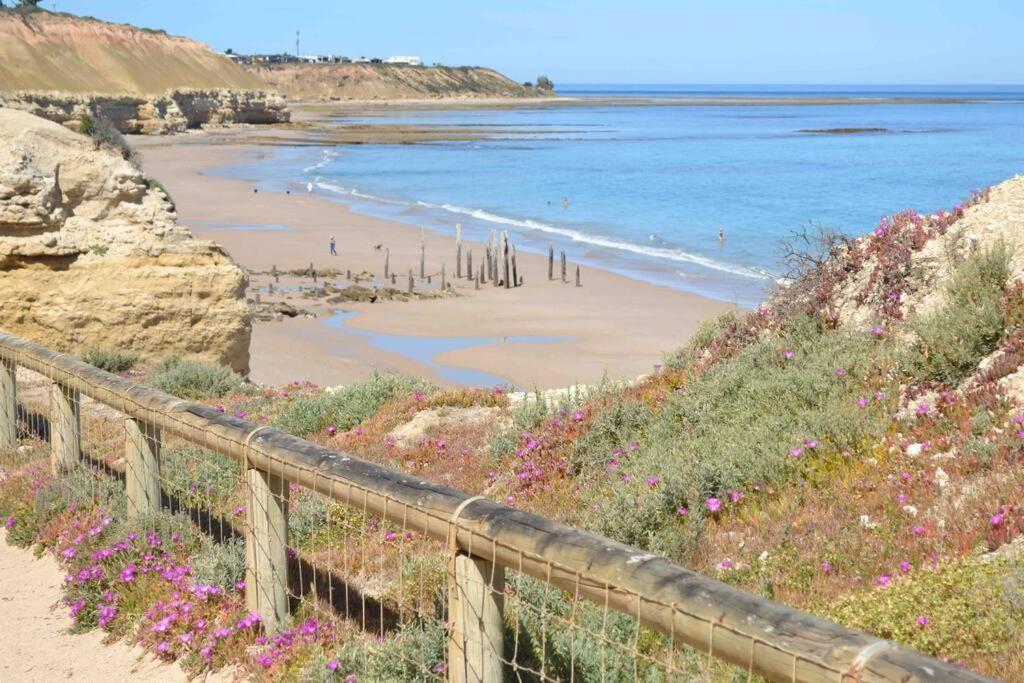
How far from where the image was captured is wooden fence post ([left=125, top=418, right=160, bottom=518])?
6191 millimetres

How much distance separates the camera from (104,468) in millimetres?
7707

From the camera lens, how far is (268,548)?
4.96 metres

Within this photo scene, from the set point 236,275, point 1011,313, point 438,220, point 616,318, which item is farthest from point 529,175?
point 1011,313

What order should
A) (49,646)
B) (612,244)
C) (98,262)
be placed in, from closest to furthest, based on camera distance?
(49,646) < (98,262) < (612,244)

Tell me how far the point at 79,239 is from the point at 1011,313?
10.3 m

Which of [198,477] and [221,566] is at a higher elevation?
[221,566]

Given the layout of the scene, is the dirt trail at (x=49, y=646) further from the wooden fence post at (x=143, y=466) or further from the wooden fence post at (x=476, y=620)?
the wooden fence post at (x=476, y=620)

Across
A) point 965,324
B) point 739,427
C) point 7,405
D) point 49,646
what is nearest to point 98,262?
point 7,405

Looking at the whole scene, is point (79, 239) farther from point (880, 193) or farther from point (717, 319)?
point (880, 193)

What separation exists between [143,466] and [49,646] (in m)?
1.23

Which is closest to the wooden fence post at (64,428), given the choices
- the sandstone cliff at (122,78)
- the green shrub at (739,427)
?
the green shrub at (739,427)

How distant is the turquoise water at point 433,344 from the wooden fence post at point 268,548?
608 inches

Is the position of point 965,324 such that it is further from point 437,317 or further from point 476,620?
point 437,317

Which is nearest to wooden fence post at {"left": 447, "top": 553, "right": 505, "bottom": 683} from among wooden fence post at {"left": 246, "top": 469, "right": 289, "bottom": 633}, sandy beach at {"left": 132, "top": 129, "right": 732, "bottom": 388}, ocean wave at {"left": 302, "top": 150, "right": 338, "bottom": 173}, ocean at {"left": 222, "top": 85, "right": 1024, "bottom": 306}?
wooden fence post at {"left": 246, "top": 469, "right": 289, "bottom": 633}
